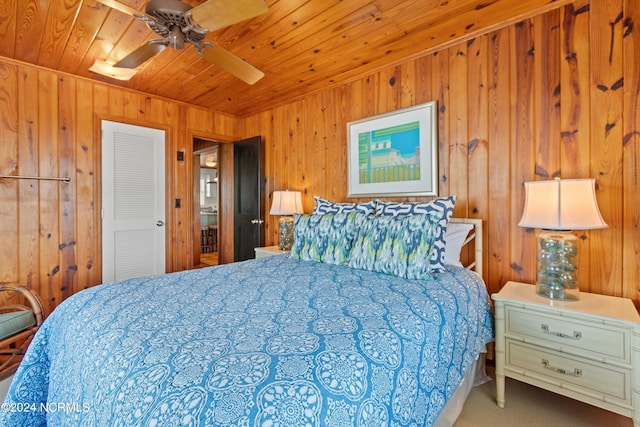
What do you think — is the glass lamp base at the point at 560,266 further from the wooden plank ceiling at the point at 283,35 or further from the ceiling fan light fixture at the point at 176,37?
the ceiling fan light fixture at the point at 176,37

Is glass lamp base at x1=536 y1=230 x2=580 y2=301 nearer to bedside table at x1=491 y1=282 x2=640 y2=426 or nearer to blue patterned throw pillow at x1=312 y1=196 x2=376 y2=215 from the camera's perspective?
bedside table at x1=491 y1=282 x2=640 y2=426

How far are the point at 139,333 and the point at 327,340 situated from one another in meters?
0.64

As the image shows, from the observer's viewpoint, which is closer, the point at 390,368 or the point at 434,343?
the point at 390,368

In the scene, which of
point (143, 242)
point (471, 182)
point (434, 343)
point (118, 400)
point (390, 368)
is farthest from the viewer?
point (143, 242)

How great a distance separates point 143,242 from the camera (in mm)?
3508

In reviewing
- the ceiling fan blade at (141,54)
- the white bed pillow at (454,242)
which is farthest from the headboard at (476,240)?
the ceiling fan blade at (141,54)

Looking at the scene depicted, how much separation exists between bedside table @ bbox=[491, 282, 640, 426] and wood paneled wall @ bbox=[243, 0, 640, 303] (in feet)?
1.24

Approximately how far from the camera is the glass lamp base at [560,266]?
1.72 m

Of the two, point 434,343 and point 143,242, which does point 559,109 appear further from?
point 143,242

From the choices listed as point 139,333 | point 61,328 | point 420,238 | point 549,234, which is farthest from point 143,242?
point 549,234

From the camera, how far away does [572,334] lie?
61.7 inches

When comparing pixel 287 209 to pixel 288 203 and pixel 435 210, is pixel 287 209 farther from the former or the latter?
pixel 435 210

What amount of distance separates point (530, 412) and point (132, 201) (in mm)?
3929

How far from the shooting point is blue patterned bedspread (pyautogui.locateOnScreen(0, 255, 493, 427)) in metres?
0.74
